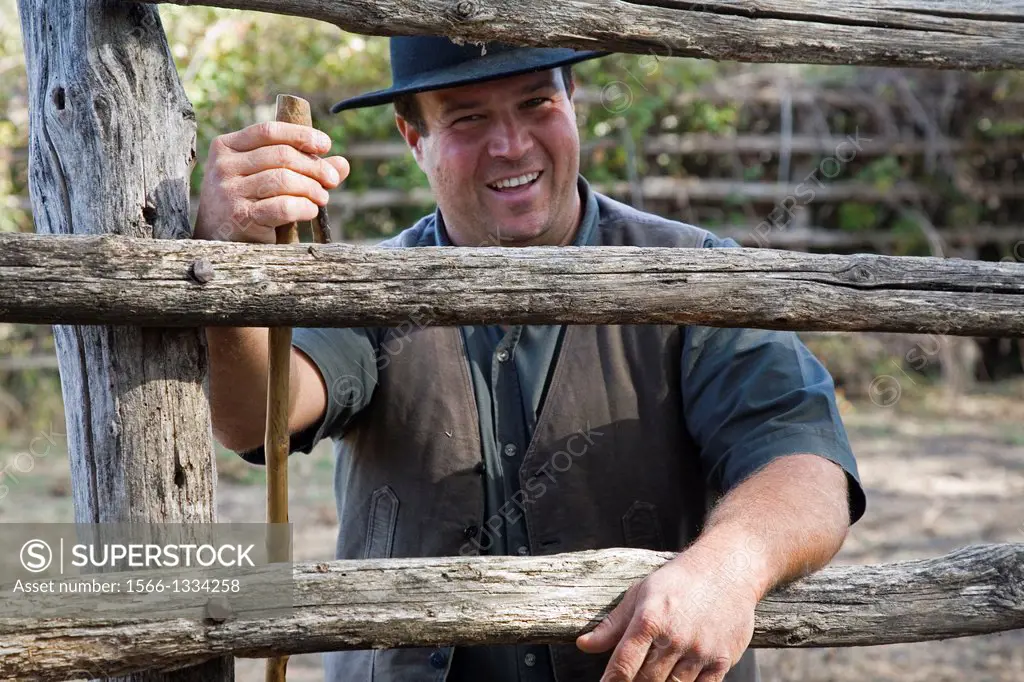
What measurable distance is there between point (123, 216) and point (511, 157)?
3.60 ft

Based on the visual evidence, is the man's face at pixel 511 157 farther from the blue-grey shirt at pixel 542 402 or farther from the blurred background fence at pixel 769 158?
A: the blurred background fence at pixel 769 158

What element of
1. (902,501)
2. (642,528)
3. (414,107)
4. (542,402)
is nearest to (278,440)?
(542,402)

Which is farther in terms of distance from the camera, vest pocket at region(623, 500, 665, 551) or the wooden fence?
vest pocket at region(623, 500, 665, 551)

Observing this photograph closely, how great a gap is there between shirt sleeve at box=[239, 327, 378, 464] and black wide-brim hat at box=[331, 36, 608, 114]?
57 centimetres

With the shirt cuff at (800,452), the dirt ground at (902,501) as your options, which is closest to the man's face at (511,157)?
the shirt cuff at (800,452)

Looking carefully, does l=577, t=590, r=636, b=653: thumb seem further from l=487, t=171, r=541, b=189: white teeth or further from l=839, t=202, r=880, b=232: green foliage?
l=839, t=202, r=880, b=232: green foliage

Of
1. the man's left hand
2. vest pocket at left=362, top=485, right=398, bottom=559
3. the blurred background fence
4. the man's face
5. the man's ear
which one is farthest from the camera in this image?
the blurred background fence

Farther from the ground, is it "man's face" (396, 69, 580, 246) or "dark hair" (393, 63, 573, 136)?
"dark hair" (393, 63, 573, 136)

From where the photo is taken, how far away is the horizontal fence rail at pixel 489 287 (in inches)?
61.2

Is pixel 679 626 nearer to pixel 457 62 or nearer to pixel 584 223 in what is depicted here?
pixel 584 223

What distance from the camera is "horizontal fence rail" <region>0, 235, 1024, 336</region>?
156 cm

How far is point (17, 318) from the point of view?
5.05ft

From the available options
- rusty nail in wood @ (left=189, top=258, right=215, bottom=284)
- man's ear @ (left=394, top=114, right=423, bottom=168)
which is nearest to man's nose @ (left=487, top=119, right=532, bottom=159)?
man's ear @ (left=394, top=114, right=423, bottom=168)

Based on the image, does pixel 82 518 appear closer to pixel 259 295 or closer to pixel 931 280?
pixel 259 295
